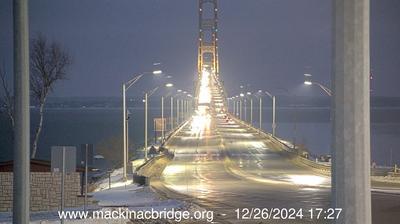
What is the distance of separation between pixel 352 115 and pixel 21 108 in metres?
4.34

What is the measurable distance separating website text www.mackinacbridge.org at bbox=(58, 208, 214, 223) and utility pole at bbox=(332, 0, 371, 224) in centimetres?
941

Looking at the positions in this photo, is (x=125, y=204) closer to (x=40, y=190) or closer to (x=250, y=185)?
(x=40, y=190)

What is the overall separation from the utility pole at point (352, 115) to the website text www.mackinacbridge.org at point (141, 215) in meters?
9.41

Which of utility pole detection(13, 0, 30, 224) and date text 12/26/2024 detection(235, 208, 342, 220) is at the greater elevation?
utility pole detection(13, 0, 30, 224)

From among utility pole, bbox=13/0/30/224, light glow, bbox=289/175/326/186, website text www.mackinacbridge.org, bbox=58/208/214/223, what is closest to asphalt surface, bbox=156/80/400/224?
light glow, bbox=289/175/326/186

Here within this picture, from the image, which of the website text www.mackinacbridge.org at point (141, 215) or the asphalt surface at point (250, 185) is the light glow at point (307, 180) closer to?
the asphalt surface at point (250, 185)

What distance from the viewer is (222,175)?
50875mm

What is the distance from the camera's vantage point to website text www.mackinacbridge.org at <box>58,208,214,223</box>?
18.4m

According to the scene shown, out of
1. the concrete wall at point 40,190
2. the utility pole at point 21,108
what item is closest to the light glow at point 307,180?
the concrete wall at point 40,190

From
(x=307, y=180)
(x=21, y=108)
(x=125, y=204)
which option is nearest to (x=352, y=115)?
(x=21, y=108)

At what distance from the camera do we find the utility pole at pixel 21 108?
9.16 metres

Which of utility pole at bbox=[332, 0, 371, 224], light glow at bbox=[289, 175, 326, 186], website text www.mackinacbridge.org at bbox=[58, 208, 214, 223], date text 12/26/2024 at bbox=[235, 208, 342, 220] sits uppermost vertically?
utility pole at bbox=[332, 0, 371, 224]

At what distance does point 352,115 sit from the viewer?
9.55 meters

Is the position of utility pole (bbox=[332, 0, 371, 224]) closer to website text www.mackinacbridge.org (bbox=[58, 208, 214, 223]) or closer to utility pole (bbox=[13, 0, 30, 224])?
utility pole (bbox=[13, 0, 30, 224])
